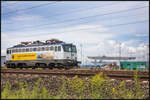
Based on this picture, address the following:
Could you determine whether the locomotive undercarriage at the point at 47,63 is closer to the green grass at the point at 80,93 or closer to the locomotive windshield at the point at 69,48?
the locomotive windshield at the point at 69,48

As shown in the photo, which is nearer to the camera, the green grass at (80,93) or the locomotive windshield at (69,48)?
the green grass at (80,93)

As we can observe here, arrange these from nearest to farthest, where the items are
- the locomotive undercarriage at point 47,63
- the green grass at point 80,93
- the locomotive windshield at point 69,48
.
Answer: the green grass at point 80,93 → the locomotive undercarriage at point 47,63 → the locomotive windshield at point 69,48

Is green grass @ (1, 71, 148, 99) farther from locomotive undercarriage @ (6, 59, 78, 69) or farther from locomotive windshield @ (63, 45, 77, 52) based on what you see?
locomotive windshield @ (63, 45, 77, 52)

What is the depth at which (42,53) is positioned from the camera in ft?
79.7

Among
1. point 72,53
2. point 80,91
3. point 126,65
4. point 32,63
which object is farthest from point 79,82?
point 126,65

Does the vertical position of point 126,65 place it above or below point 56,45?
below

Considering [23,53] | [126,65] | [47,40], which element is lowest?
[126,65]

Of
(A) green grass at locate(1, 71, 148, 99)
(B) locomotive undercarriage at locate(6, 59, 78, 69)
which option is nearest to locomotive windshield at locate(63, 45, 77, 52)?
(B) locomotive undercarriage at locate(6, 59, 78, 69)

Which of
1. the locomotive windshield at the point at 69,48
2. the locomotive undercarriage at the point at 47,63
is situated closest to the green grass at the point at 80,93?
the locomotive undercarriage at the point at 47,63

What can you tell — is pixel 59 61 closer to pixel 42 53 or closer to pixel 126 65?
pixel 42 53

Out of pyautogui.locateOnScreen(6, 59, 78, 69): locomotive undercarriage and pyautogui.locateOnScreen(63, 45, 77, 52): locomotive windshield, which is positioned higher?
pyautogui.locateOnScreen(63, 45, 77, 52): locomotive windshield

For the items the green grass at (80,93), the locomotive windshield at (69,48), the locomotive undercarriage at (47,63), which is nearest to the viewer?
the green grass at (80,93)

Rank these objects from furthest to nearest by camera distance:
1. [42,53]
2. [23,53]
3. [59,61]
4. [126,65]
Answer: [126,65] < [23,53] < [42,53] < [59,61]

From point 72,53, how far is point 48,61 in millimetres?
3083
